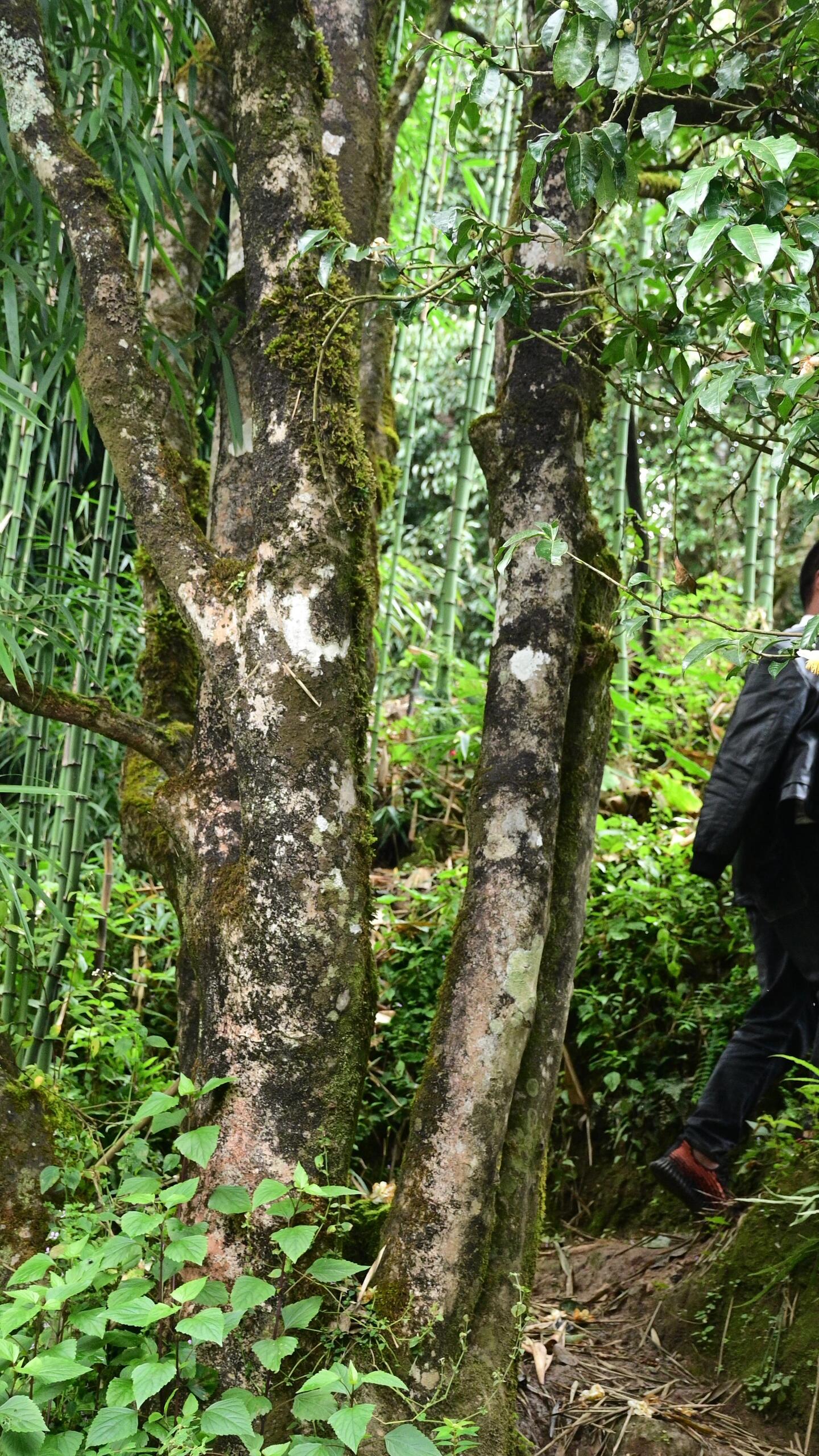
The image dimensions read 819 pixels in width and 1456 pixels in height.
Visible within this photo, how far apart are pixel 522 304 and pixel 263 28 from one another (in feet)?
2.14

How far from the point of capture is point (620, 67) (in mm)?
1573

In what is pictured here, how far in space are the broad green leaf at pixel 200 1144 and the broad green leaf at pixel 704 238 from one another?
50.7 inches

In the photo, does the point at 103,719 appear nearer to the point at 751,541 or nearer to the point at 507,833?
the point at 507,833

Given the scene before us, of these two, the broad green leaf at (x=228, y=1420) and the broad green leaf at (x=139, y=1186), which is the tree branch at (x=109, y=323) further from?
the broad green leaf at (x=228, y=1420)

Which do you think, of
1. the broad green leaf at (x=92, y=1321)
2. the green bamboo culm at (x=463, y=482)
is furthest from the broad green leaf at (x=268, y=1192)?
the green bamboo culm at (x=463, y=482)

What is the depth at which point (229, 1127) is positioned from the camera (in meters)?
1.74

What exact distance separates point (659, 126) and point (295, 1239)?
5.14 feet

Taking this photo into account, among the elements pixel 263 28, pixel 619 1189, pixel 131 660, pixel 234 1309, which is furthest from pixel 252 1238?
pixel 131 660

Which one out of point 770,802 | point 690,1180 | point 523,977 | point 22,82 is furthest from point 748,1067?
point 22,82

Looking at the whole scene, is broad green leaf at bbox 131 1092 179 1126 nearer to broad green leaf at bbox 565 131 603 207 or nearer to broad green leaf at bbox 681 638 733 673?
broad green leaf at bbox 681 638 733 673

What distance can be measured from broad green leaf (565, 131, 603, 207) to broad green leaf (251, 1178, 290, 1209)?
1.43m

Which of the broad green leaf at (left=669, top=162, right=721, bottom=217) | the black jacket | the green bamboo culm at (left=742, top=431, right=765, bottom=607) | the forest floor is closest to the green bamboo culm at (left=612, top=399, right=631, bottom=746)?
the green bamboo culm at (left=742, top=431, right=765, bottom=607)

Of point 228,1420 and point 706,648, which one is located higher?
point 706,648

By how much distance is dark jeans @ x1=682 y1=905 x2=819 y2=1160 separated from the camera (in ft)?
9.27
